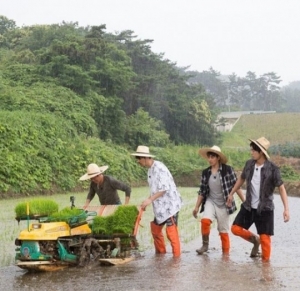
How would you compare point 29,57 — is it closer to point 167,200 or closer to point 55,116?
point 55,116

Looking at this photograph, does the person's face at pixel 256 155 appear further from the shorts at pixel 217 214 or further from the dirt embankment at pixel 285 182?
the dirt embankment at pixel 285 182

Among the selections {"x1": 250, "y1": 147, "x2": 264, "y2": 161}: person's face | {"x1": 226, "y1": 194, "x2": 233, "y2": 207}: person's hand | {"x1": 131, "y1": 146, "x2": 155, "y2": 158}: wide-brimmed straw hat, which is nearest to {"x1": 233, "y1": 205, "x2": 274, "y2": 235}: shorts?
{"x1": 226, "y1": 194, "x2": 233, "y2": 207}: person's hand

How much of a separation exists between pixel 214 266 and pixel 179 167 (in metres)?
30.2

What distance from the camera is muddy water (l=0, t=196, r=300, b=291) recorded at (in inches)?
283

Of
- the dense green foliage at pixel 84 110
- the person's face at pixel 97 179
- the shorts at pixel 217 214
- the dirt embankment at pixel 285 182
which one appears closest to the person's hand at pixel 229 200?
the shorts at pixel 217 214

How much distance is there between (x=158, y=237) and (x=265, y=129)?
66.5 meters

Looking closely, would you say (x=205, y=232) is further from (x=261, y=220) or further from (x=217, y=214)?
(x=261, y=220)

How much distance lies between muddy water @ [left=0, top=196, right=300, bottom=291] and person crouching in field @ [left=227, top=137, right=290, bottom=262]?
0.53 meters

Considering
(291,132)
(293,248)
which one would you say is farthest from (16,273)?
(291,132)

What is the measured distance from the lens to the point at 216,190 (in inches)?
361

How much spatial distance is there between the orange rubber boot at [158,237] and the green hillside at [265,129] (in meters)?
56.9

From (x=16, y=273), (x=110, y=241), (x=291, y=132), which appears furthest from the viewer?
(x=291, y=132)

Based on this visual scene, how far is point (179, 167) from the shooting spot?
3872cm

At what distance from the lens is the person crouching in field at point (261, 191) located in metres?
8.48
